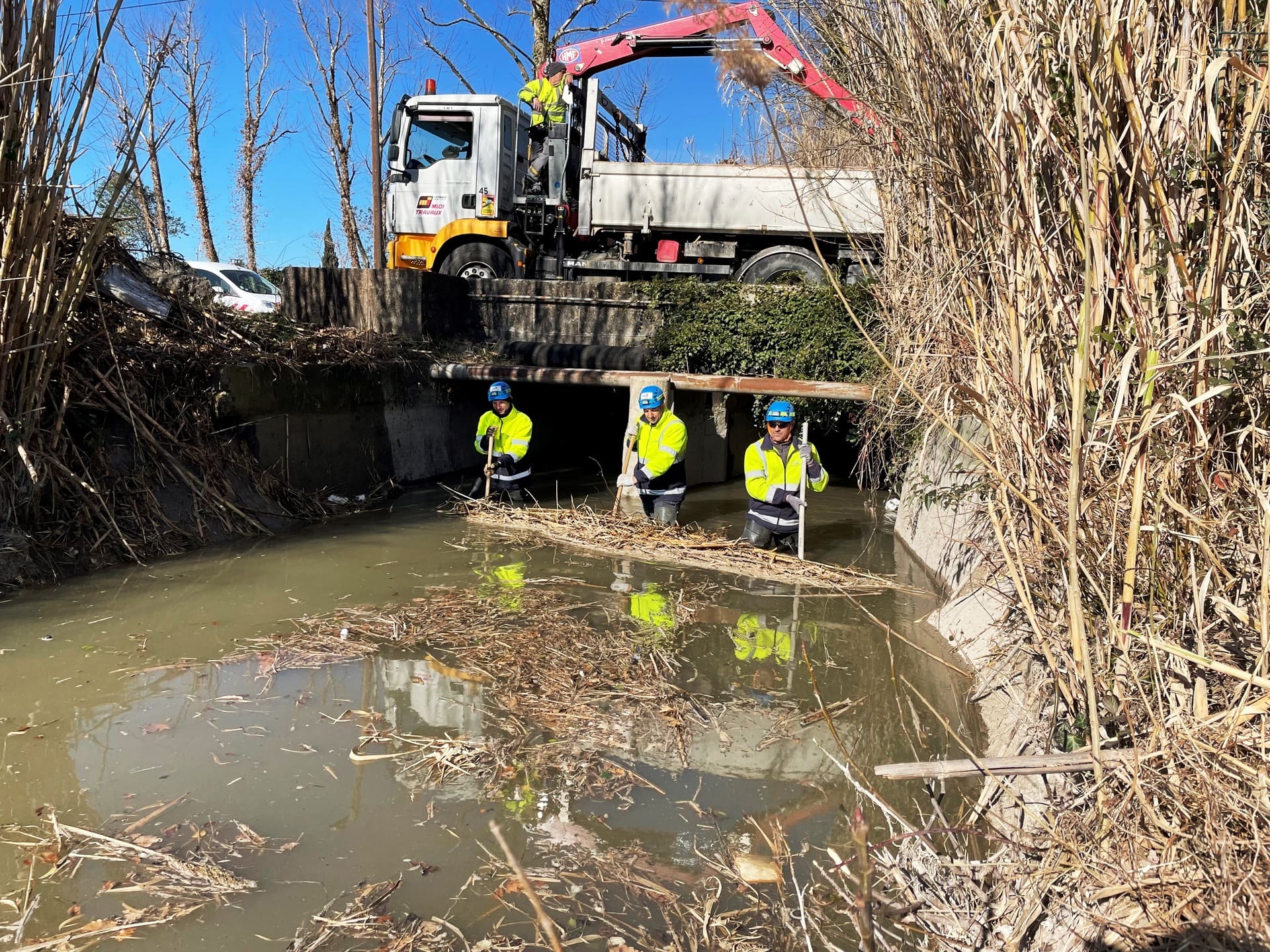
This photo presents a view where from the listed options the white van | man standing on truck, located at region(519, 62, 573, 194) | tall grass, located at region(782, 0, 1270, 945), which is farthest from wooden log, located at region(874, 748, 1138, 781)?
the white van

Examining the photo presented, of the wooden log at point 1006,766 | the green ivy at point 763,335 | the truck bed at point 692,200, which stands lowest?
the wooden log at point 1006,766

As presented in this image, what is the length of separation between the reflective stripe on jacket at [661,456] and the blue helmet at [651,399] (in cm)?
15

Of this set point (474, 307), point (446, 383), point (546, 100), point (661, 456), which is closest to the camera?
point (661, 456)

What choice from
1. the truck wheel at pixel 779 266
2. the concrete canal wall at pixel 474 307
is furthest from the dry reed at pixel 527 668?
the truck wheel at pixel 779 266

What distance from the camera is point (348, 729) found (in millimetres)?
4363

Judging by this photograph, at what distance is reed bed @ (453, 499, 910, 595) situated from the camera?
732 centimetres

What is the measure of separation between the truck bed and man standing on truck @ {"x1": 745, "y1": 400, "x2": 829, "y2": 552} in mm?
4184

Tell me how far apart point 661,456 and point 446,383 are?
13.7ft

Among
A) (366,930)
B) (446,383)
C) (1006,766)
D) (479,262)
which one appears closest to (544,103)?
(479,262)

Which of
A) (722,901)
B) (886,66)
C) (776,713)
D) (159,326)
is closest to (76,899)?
(722,901)

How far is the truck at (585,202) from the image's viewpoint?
12.3 m

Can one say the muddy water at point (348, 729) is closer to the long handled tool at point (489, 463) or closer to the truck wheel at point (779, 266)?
the long handled tool at point (489, 463)

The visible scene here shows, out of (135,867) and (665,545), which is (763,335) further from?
(135,867)

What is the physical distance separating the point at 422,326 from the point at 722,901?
9.96 meters
